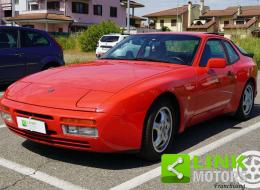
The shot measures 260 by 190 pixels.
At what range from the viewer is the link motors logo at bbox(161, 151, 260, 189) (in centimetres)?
394

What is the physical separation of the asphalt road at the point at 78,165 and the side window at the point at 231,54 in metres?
1.27

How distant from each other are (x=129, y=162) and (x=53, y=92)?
3.54 feet

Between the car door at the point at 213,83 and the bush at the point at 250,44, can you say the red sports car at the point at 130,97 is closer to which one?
the car door at the point at 213,83

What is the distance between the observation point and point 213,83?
5.36 meters

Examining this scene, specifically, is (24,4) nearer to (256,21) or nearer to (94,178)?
(256,21)

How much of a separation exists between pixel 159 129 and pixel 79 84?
3.20 feet

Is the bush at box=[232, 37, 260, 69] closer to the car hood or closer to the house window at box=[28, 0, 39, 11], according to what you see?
the car hood

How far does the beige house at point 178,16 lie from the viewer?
247 ft

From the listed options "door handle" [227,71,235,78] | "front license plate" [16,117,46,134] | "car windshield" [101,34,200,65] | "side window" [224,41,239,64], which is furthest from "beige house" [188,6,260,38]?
"front license plate" [16,117,46,134]

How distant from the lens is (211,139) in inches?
213

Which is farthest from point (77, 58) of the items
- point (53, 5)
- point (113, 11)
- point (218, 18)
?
point (218, 18)

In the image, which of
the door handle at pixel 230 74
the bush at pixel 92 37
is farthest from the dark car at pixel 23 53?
the bush at pixel 92 37

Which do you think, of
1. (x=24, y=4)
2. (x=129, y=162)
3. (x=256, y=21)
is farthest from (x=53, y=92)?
(x=256, y=21)

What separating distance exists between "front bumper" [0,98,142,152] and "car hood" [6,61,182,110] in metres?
0.09
